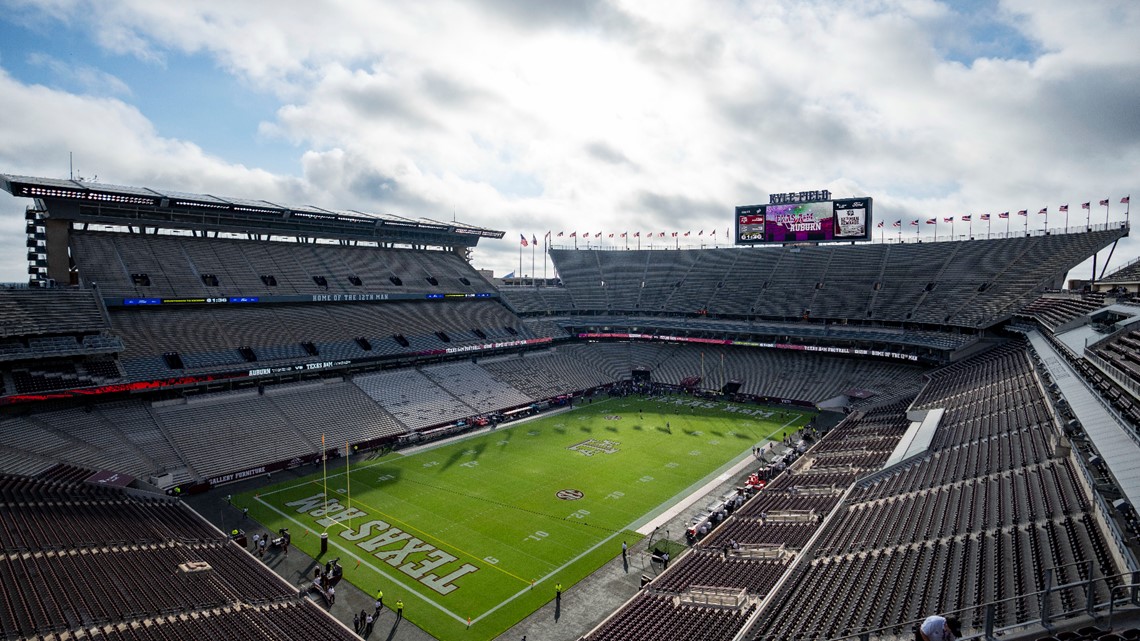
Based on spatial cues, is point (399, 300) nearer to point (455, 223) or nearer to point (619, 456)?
point (455, 223)

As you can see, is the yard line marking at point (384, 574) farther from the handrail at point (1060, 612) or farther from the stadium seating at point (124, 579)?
the handrail at point (1060, 612)

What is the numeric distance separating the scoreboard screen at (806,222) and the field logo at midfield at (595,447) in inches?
1260

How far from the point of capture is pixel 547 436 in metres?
44.0

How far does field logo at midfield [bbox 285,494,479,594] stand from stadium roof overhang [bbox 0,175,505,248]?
89.8ft

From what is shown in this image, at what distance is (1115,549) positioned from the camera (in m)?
12.1

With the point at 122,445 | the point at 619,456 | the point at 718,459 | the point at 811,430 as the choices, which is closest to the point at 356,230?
the point at 122,445

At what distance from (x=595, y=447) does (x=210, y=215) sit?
36.9m

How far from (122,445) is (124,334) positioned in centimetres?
1022

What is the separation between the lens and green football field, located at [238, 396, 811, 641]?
22.9 metres

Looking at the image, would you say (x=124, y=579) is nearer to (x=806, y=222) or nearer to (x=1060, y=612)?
(x=1060, y=612)

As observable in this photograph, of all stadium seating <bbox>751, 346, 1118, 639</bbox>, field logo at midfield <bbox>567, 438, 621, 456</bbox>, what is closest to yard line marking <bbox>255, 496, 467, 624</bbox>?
stadium seating <bbox>751, 346, 1118, 639</bbox>

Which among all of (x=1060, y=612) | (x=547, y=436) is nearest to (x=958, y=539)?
(x=1060, y=612)

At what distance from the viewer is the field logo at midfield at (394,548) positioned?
77.8 ft

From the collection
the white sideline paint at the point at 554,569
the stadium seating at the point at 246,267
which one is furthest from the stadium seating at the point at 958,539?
the stadium seating at the point at 246,267
